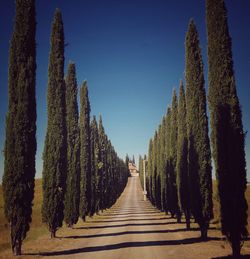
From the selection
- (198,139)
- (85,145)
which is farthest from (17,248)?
(85,145)

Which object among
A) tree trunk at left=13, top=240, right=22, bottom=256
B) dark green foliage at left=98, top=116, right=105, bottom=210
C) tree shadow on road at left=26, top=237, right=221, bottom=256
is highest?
dark green foliage at left=98, top=116, right=105, bottom=210

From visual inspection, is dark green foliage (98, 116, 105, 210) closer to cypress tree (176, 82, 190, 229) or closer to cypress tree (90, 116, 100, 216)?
cypress tree (90, 116, 100, 216)

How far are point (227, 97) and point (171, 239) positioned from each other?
9299mm

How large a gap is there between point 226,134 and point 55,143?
11.6m

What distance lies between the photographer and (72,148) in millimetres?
28078

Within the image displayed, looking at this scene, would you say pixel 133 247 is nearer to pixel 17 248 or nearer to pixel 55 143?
pixel 17 248

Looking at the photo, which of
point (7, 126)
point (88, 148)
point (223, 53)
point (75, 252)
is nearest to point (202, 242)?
point (75, 252)

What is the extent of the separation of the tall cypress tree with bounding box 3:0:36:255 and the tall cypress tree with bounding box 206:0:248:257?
862 centimetres

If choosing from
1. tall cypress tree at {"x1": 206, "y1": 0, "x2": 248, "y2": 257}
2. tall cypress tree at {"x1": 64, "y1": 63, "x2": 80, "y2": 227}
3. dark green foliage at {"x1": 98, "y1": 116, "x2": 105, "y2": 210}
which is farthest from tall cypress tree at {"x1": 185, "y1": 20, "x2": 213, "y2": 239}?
dark green foliage at {"x1": 98, "y1": 116, "x2": 105, "y2": 210}

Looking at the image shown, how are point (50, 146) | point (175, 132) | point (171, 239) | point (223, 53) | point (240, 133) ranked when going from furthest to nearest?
point (175, 132)
point (50, 146)
point (171, 239)
point (223, 53)
point (240, 133)

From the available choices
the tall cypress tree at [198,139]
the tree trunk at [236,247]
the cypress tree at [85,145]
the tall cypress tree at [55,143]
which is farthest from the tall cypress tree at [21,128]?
the cypress tree at [85,145]

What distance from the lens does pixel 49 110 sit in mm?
20328

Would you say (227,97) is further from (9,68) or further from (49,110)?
(49,110)

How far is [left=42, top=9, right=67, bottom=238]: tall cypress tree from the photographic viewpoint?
1886 cm
